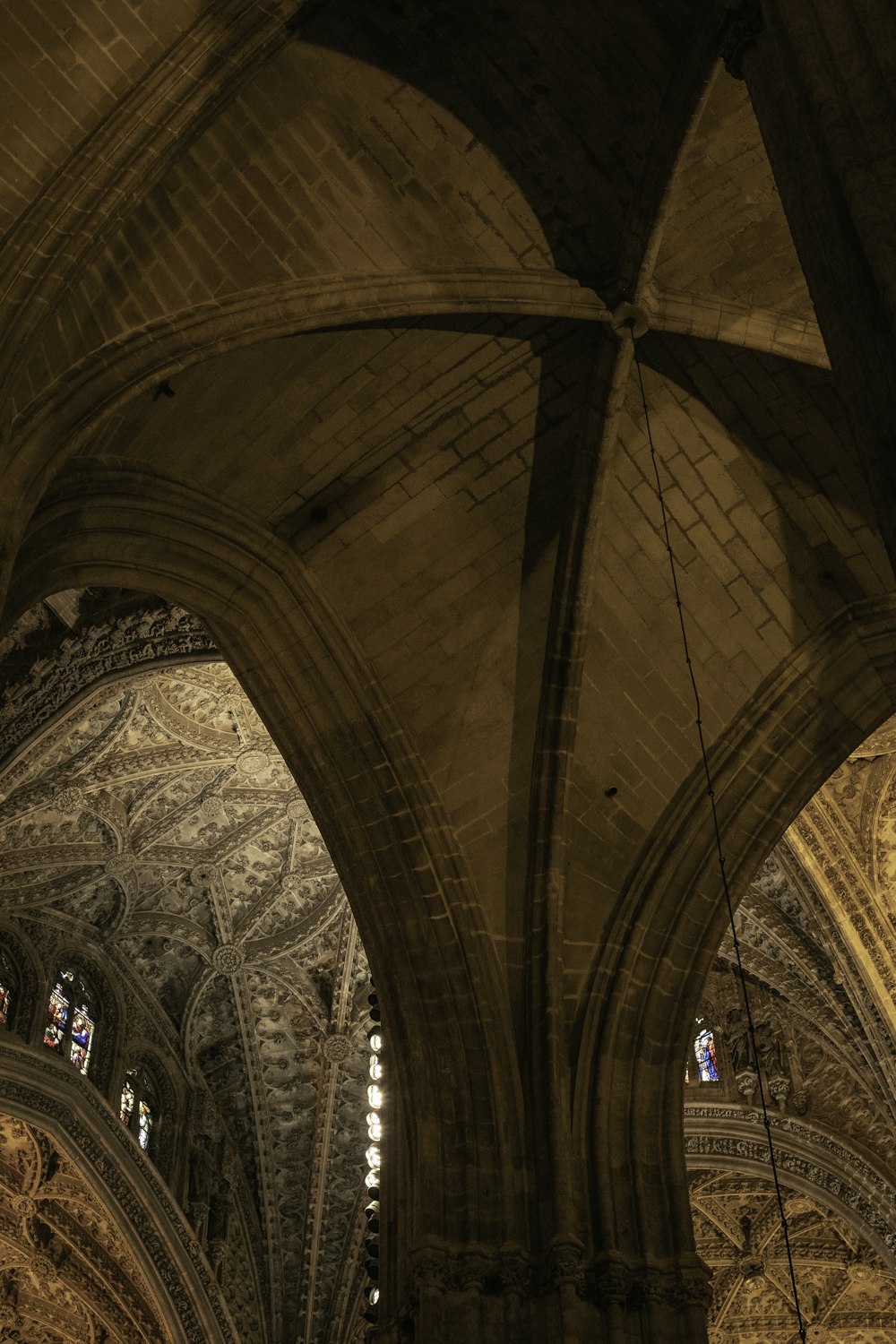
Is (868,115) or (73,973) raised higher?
(73,973)

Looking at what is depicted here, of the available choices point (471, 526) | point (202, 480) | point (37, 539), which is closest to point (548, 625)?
point (471, 526)

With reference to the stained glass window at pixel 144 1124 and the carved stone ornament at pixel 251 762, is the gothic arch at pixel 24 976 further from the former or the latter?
the carved stone ornament at pixel 251 762

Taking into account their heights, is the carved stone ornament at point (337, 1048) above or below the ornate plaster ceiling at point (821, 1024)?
above

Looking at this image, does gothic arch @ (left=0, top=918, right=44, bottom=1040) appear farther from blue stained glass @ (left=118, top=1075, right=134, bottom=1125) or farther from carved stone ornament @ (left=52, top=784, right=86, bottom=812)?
carved stone ornament @ (left=52, top=784, right=86, bottom=812)

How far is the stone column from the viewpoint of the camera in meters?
5.09

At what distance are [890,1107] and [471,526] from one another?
672 cm

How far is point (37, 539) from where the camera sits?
29.4ft

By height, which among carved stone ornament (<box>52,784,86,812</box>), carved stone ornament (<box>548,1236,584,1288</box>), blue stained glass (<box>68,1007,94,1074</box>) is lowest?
carved stone ornament (<box>548,1236,584,1288</box>)

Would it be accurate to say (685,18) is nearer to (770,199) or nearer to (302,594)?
(770,199)

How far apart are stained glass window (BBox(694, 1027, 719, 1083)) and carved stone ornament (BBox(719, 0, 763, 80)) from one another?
11671 millimetres

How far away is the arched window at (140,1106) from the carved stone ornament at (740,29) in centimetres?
1276

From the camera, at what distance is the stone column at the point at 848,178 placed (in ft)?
16.7

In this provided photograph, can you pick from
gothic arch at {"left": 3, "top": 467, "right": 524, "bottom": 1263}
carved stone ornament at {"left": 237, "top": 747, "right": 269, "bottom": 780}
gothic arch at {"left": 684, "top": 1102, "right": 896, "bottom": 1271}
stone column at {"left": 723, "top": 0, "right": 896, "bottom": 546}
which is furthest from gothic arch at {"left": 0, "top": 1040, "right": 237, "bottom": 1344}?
stone column at {"left": 723, "top": 0, "right": 896, "bottom": 546}

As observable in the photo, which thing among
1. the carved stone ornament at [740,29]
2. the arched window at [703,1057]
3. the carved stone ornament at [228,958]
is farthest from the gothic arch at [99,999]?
the carved stone ornament at [740,29]
